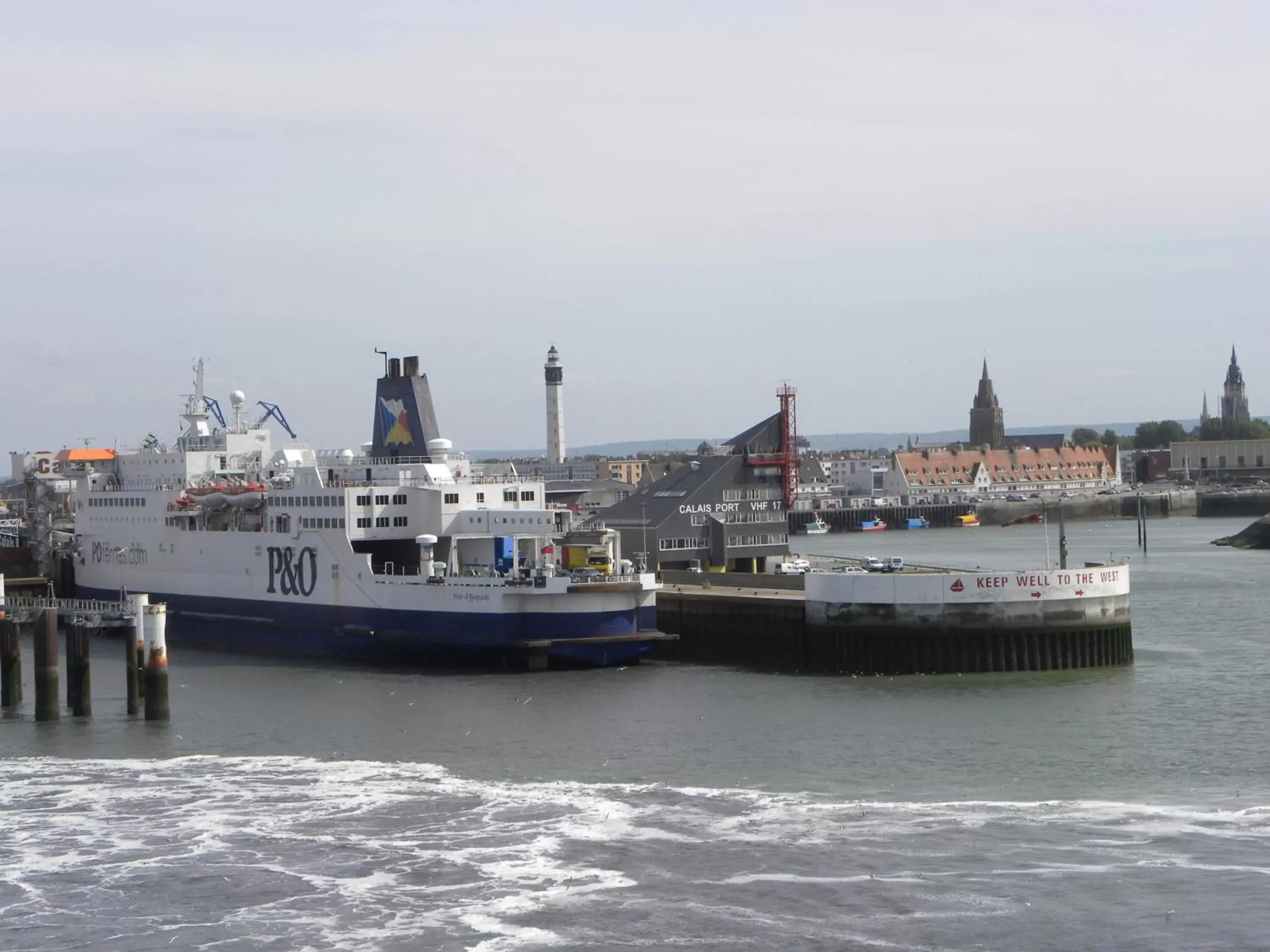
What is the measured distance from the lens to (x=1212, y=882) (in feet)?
58.8

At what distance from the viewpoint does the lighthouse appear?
4697 inches

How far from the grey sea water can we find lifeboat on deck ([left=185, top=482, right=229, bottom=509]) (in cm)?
→ 1004

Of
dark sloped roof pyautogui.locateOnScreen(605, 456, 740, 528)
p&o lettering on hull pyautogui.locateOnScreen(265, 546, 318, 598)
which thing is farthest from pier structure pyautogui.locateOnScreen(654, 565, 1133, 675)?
p&o lettering on hull pyautogui.locateOnScreen(265, 546, 318, 598)

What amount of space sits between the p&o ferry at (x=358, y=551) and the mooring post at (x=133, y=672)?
22.7ft

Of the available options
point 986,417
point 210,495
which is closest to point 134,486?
point 210,495

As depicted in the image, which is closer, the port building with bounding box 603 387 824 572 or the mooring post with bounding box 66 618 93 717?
the mooring post with bounding box 66 618 93 717

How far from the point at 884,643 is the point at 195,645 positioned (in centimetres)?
1993

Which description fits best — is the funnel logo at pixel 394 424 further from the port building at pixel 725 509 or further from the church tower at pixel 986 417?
the church tower at pixel 986 417

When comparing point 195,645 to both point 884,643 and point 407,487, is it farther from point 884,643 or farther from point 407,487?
point 884,643

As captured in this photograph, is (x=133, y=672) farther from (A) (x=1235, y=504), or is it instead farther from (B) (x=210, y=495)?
(A) (x=1235, y=504)

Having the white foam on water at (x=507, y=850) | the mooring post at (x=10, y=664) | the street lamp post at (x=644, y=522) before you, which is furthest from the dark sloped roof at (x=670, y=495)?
the white foam on water at (x=507, y=850)

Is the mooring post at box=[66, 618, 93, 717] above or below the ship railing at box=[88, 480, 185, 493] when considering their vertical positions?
below

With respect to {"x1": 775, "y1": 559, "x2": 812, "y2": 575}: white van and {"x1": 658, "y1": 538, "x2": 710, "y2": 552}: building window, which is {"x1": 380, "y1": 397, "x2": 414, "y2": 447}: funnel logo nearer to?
{"x1": 658, "y1": 538, "x2": 710, "y2": 552}: building window

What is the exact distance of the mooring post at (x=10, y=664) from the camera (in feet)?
105
